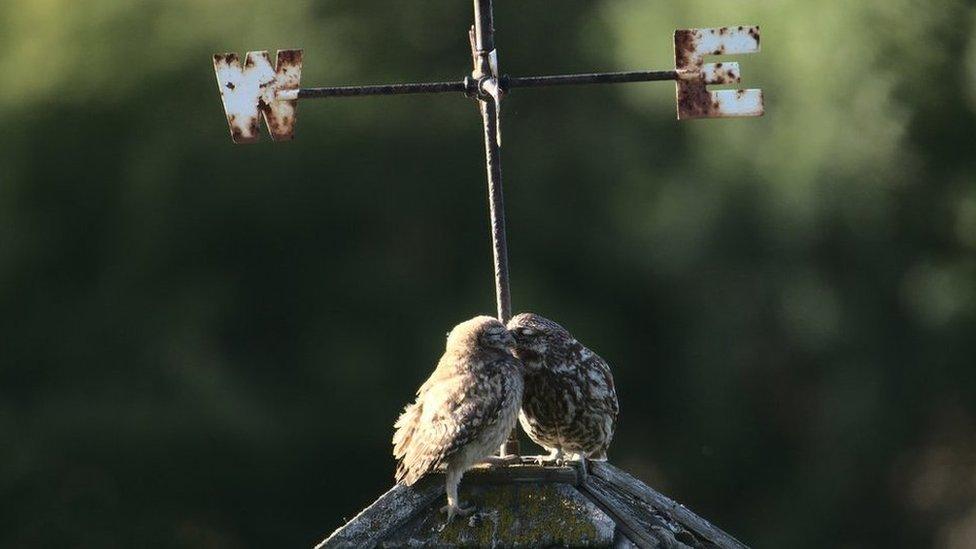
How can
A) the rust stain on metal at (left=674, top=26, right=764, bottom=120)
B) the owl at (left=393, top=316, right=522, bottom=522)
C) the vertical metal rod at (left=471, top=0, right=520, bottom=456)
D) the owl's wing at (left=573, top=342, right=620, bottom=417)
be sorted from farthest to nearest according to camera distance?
the owl's wing at (left=573, top=342, right=620, bottom=417) < the rust stain on metal at (left=674, top=26, right=764, bottom=120) < the vertical metal rod at (left=471, top=0, right=520, bottom=456) < the owl at (left=393, top=316, right=522, bottom=522)

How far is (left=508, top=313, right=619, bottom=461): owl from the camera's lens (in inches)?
128

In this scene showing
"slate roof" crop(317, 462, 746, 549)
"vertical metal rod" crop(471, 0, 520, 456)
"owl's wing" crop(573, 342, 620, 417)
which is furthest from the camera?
"owl's wing" crop(573, 342, 620, 417)

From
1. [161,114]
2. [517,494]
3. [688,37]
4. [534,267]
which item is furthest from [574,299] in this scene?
[517,494]

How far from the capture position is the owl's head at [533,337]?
10.6 ft

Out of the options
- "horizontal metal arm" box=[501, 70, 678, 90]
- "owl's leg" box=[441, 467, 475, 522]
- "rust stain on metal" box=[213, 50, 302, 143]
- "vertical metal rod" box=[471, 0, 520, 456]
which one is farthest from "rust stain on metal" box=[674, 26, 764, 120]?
"owl's leg" box=[441, 467, 475, 522]

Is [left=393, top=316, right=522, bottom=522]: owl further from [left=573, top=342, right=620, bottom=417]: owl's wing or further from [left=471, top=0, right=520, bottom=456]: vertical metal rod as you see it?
[left=573, top=342, right=620, bottom=417]: owl's wing

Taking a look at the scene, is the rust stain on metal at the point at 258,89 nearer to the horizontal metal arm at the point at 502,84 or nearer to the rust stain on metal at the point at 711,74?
the horizontal metal arm at the point at 502,84

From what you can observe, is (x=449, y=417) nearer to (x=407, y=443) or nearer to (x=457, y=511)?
(x=407, y=443)

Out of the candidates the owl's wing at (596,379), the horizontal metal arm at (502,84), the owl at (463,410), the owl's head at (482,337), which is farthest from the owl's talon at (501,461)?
the horizontal metal arm at (502,84)

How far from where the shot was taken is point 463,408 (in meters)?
2.94

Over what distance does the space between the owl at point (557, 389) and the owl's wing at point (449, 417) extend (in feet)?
0.74

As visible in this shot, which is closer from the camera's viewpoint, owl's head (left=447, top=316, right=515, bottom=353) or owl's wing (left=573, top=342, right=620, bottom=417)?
owl's head (left=447, top=316, right=515, bottom=353)

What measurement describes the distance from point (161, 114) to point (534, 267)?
1.25 metres

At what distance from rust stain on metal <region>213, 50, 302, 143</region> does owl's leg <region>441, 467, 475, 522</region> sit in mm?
699
